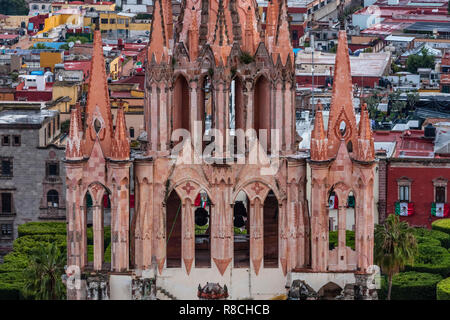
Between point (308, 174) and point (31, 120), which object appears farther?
point (31, 120)

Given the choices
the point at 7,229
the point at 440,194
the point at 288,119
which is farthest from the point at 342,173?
the point at 7,229

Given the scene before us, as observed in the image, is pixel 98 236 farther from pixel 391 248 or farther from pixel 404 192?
pixel 404 192

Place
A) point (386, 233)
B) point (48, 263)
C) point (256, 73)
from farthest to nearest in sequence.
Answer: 1. point (386, 233)
2. point (48, 263)
3. point (256, 73)

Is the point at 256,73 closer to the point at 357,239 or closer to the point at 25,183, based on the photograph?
the point at 357,239

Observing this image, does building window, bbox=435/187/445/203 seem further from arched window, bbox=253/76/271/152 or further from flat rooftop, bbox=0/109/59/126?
arched window, bbox=253/76/271/152

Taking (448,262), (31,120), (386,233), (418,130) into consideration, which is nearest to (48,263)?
(386,233)

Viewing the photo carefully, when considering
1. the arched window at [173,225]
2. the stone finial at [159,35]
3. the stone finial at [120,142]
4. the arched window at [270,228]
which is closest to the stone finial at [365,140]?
the arched window at [270,228]

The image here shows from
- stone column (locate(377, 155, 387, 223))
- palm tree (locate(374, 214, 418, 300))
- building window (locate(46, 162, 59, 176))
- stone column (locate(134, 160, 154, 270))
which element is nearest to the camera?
stone column (locate(134, 160, 154, 270))

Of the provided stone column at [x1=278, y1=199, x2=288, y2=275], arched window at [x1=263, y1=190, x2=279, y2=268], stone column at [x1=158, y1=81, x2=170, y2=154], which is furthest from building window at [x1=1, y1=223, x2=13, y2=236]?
stone column at [x1=278, y1=199, x2=288, y2=275]
